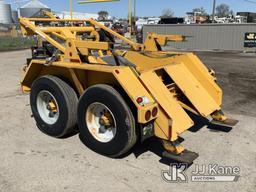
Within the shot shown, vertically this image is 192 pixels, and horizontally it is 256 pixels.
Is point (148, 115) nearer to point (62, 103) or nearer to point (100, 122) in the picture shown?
point (100, 122)

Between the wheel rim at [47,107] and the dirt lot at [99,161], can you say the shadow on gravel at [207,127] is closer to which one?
the dirt lot at [99,161]

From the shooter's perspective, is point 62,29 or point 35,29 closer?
point 35,29

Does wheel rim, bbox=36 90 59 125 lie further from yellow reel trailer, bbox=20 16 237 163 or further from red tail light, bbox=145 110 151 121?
red tail light, bbox=145 110 151 121

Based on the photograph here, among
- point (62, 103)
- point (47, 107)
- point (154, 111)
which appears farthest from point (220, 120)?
point (47, 107)

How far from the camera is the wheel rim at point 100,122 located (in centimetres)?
412

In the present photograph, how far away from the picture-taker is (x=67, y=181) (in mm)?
3541

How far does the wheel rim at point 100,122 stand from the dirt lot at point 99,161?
0.27 meters

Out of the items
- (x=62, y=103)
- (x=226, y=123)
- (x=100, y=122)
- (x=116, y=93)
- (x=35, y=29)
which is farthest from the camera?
(x=35, y=29)

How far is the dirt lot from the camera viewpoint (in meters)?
3.46

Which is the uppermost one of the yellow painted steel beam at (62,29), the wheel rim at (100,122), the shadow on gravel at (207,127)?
the yellow painted steel beam at (62,29)

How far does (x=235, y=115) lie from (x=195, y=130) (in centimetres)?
122

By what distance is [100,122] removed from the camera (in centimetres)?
421

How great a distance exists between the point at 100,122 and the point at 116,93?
61cm

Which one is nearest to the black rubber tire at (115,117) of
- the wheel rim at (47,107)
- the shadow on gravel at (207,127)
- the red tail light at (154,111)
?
the red tail light at (154,111)
